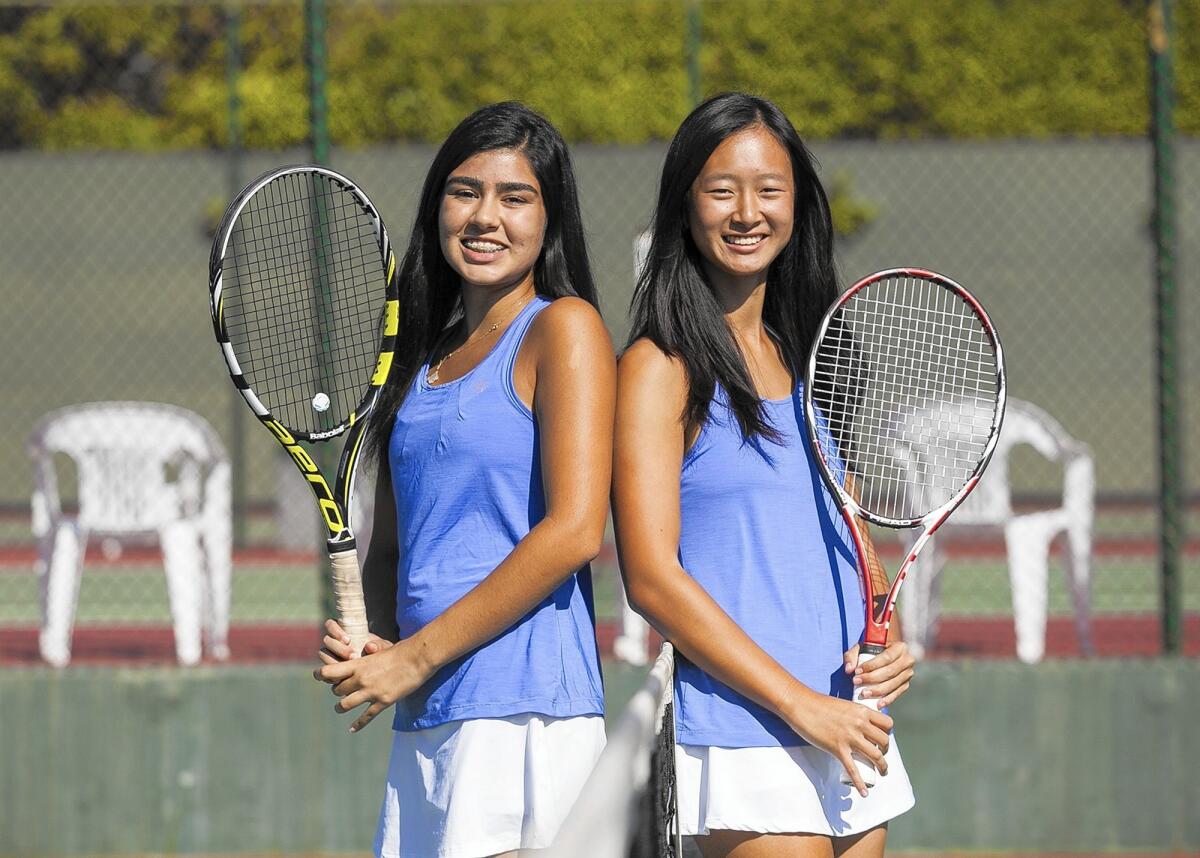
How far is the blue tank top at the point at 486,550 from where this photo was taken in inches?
87.1

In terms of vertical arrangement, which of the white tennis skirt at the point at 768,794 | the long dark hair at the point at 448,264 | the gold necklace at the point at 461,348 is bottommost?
the white tennis skirt at the point at 768,794

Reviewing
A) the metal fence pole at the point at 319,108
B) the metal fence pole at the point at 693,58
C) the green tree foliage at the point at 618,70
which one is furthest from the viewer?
the green tree foliage at the point at 618,70

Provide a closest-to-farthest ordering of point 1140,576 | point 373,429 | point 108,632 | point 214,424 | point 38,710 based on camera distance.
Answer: point 373,429
point 38,710
point 108,632
point 1140,576
point 214,424

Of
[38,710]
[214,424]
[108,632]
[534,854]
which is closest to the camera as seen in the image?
[534,854]

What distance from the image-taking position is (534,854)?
218 centimetres

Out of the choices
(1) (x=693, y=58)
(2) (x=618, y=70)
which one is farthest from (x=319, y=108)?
(2) (x=618, y=70)

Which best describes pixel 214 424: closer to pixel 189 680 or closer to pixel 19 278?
pixel 19 278

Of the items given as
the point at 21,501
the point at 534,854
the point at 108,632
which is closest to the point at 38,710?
the point at 534,854

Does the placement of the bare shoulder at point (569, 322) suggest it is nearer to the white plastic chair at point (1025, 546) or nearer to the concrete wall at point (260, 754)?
the concrete wall at point (260, 754)

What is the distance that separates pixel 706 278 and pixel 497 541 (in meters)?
0.52

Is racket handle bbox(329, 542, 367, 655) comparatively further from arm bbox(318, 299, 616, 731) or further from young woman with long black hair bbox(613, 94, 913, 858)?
young woman with long black hair bbox(613, 94, 913, 858)

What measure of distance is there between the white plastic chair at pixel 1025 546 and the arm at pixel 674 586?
3.85 metres

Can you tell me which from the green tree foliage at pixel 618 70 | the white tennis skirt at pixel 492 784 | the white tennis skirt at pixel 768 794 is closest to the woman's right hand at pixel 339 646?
the white tennis skirt at pixel 492 784

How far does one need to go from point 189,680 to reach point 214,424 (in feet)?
17.6
